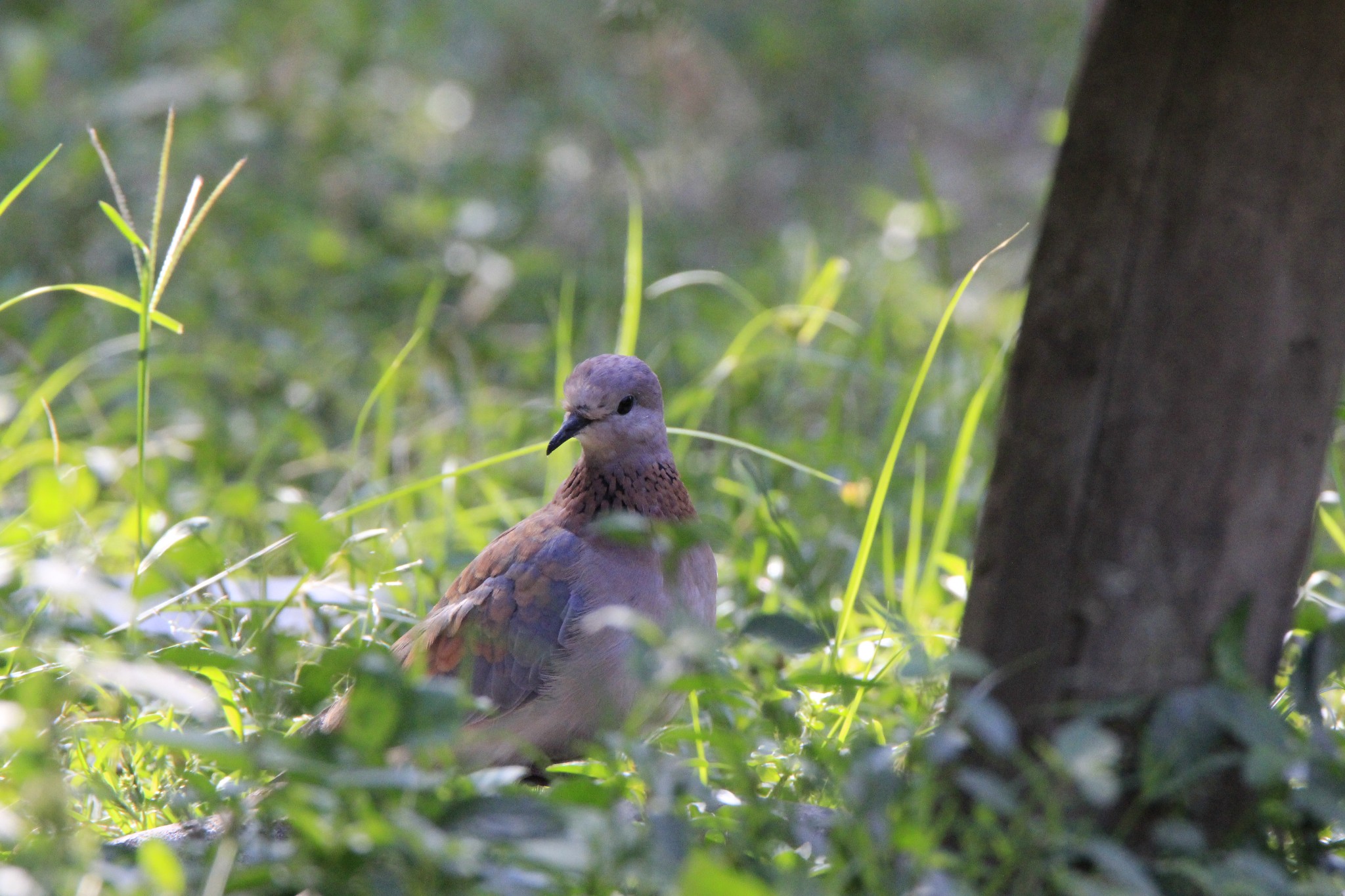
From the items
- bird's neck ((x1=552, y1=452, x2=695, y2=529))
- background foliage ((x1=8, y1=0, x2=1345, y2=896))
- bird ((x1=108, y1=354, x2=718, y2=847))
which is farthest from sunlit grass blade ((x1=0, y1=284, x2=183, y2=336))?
bird's neck ((x1=552, y1=452, x2=695, y2=529))

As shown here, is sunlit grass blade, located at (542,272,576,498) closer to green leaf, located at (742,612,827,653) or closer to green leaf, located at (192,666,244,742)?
green leaf, located at (192,666,244,742)

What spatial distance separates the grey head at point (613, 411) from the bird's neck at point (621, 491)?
14mm

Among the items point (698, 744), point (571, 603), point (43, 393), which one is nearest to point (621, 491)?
point (571, 603)

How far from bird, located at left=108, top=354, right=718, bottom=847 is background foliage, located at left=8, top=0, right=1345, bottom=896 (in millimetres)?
157

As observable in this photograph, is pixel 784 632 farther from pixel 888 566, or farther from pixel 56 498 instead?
pixel 56 498

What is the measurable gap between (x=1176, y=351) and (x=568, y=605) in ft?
4.06

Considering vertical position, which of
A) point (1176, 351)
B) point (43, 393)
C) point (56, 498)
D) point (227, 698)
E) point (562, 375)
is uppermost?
point (1176, 351)

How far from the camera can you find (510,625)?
2326 mm

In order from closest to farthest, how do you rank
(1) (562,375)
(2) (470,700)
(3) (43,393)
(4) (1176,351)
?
(2) (470,700) < (4) (1176,351) < (1) (562,375) < (3) (43,393)

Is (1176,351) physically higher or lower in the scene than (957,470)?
higher

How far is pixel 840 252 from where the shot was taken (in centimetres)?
538

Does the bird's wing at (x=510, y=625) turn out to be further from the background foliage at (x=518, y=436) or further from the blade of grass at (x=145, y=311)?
the blade of grass at (x=145, y=311)

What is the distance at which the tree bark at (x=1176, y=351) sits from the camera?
4.72ft

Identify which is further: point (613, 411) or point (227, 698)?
point (613, 411)
